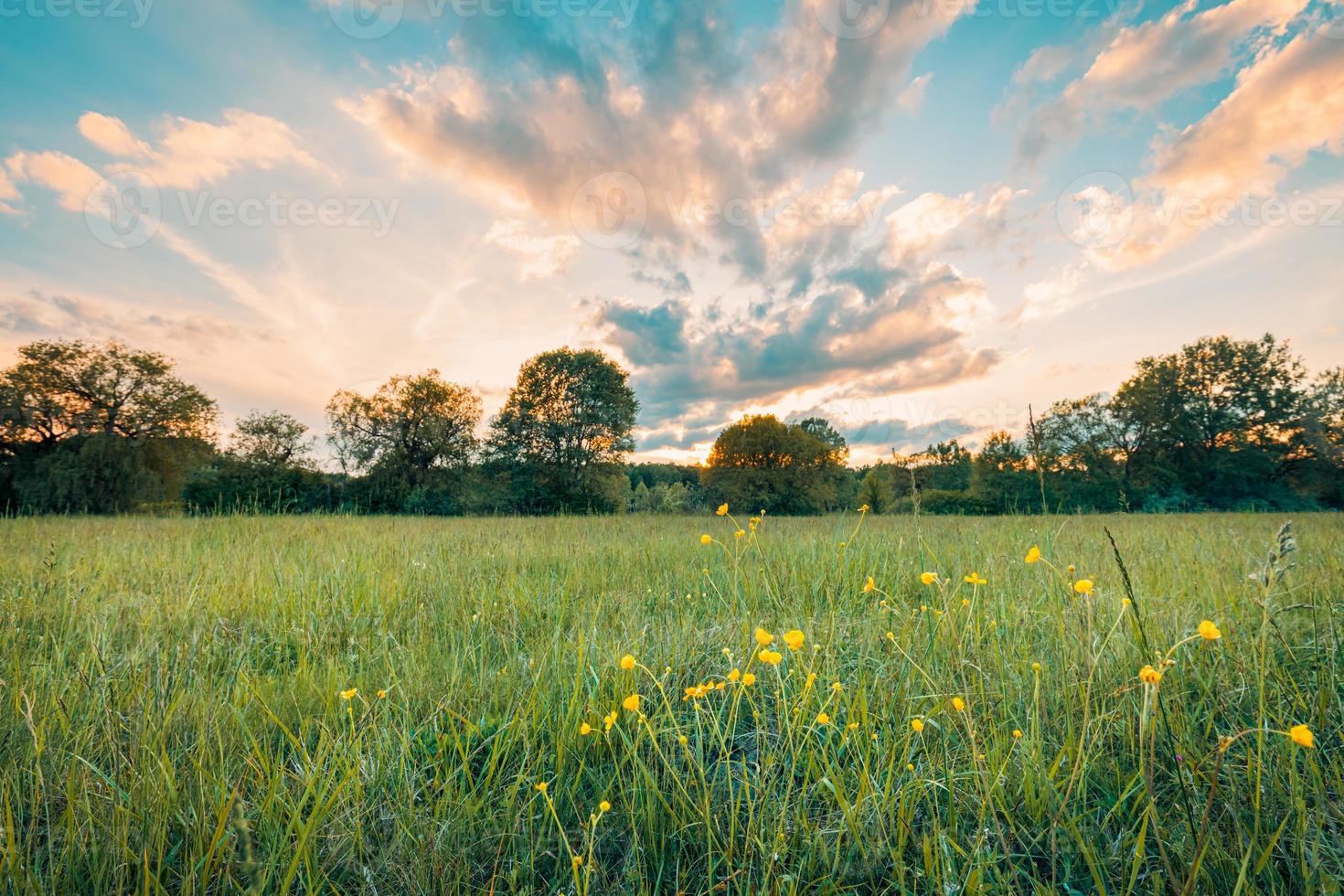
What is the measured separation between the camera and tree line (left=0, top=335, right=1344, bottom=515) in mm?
21953

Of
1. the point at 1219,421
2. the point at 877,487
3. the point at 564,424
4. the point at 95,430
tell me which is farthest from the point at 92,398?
the point at 1219,421

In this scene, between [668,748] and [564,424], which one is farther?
[564,424]

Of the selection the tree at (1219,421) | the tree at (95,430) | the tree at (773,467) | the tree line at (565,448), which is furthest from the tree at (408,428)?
the tree at (1219,421)

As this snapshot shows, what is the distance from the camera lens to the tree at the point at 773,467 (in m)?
28.8

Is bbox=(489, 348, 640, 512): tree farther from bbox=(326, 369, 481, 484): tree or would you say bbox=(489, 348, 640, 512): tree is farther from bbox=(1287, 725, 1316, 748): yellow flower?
bbox=(1287, 725, 1316, 748): yellow flower

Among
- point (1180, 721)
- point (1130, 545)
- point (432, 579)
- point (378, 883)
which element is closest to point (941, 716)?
point (1180, 721)

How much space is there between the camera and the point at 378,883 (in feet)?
4.33

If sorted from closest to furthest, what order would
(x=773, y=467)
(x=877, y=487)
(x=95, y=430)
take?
(x=95, y=430)
(x=773, y=467)
(x=877, y=487)

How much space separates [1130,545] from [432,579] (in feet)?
24.2

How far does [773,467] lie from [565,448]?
1174 cm

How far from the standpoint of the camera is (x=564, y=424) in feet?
87.4

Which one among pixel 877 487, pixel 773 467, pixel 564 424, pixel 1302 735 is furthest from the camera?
pixel 877 487

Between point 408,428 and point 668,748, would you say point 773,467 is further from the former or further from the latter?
point 668,748

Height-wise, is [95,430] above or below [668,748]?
above
